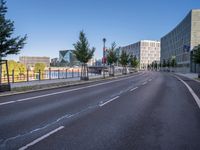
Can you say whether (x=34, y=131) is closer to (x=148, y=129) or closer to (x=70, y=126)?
(x=70, y=126)

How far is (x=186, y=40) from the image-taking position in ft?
372

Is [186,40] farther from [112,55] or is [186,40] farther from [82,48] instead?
[82,48]

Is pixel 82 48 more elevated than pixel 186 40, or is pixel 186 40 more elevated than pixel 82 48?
pixel 186 40

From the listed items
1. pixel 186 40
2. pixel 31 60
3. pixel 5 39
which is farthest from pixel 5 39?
pixel 31 60

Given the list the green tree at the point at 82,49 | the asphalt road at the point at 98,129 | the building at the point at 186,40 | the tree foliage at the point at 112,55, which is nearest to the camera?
the asphalt road at the point at 98,129

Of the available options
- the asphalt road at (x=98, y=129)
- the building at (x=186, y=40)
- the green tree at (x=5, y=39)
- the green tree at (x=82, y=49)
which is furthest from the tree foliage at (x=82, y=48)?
the building at (x=186, y=40)

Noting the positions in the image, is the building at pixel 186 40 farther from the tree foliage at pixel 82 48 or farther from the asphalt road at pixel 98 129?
the asphalt road at pixel 98 129

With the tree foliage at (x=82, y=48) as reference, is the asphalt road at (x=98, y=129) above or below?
below

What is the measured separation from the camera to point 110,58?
58.3 m

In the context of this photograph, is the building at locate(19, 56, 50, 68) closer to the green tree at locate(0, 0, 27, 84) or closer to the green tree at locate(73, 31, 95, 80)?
the green tree at locate(73, 31, 95, 80)

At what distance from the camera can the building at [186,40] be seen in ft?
343

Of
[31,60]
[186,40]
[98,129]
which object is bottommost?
[98,129]

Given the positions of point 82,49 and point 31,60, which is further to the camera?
point 31,60

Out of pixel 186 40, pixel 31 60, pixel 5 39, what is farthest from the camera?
pixel 31 60
